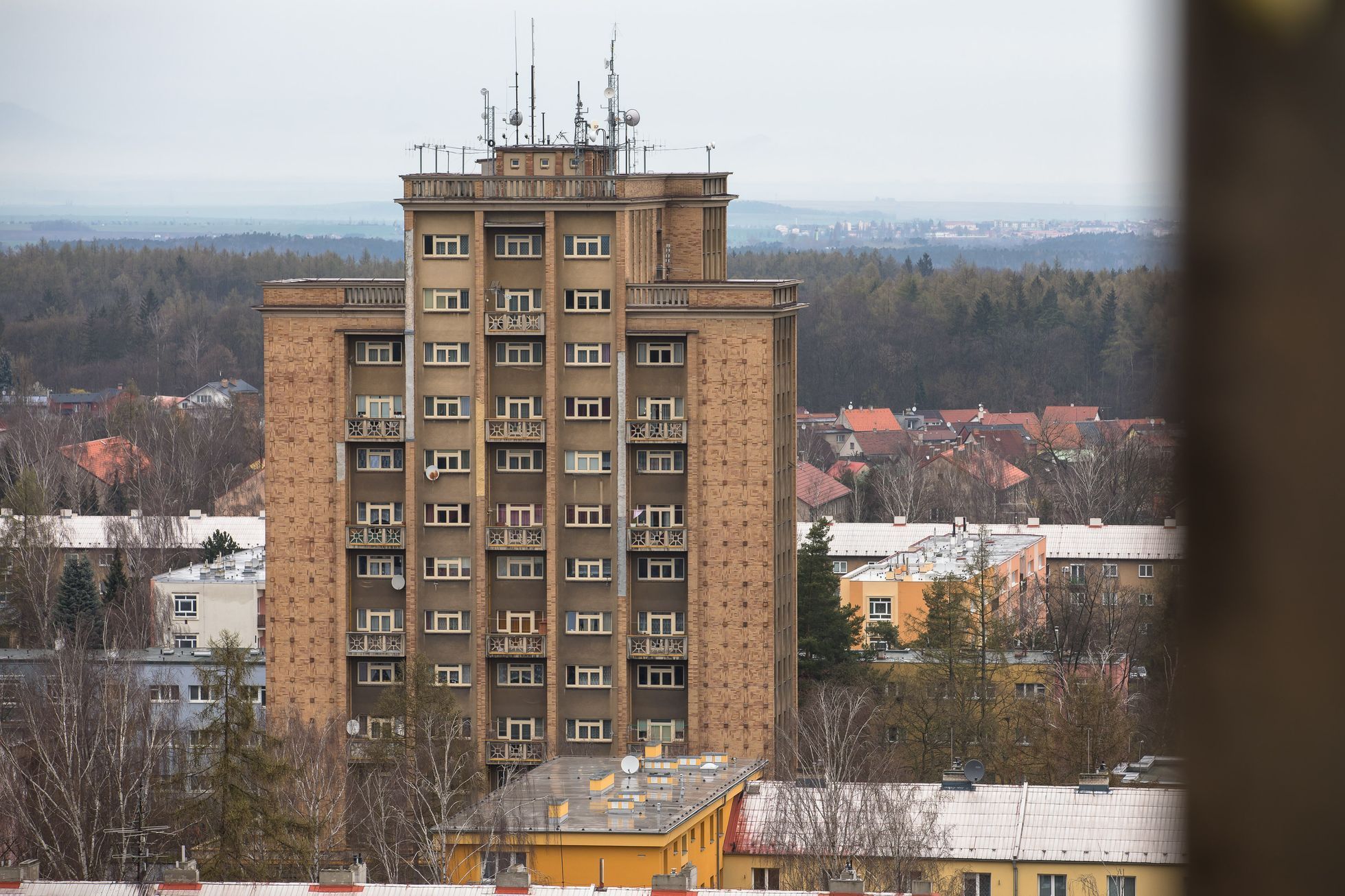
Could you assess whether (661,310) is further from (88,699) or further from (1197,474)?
(1197,474)

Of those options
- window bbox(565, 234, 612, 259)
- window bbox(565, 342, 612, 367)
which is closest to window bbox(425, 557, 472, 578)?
window bbox(565, 342, 612, 367)

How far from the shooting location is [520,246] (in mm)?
53969

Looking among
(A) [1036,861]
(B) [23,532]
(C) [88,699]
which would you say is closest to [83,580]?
(B) [23,532]

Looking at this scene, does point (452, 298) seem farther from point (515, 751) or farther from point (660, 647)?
point (515, 751)

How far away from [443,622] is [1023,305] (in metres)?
148

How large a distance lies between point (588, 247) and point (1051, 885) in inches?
780

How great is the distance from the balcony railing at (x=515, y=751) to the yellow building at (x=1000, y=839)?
316 inches

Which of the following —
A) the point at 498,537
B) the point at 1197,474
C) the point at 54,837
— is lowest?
the point at 54,837

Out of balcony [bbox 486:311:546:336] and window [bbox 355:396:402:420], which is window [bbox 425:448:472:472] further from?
balcony [bbox 486:311:546:336]

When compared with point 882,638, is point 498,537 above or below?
above

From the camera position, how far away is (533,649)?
53.9 m

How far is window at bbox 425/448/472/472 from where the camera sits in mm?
54500

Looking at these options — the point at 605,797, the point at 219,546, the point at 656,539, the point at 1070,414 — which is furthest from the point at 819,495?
the point at 605,797

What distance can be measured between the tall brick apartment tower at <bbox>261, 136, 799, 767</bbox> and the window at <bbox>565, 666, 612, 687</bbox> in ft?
0.17
